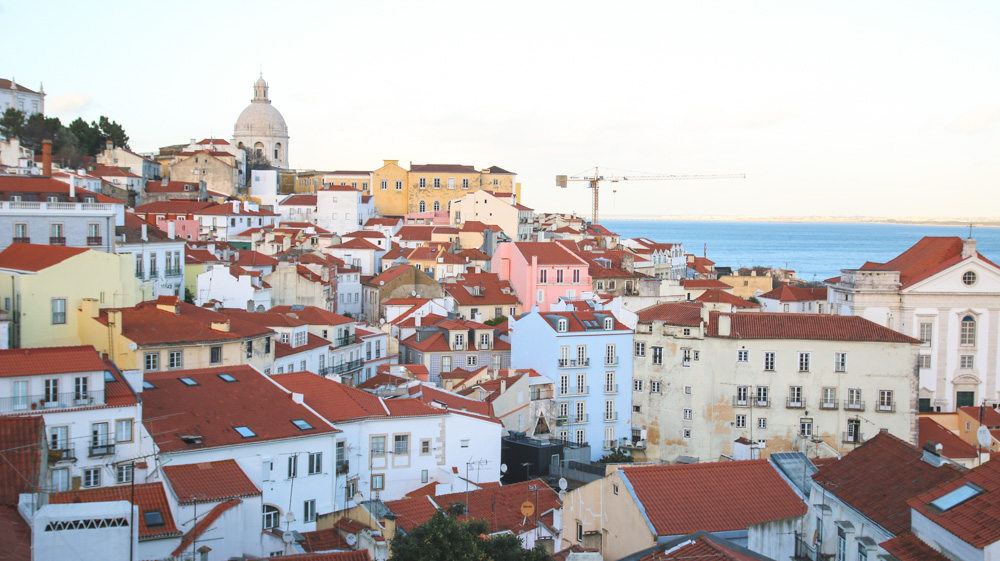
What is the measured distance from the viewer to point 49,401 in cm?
1980

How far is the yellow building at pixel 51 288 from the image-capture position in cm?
2683

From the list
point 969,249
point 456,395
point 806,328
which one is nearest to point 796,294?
point 969,249

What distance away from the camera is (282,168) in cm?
10281

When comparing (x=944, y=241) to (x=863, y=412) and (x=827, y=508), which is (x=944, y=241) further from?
(x=827, y=508)

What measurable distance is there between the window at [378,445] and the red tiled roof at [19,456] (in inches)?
399

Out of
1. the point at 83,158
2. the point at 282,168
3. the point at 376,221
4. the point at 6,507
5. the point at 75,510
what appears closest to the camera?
the point at 75,510

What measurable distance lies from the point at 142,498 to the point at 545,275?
3813 cm

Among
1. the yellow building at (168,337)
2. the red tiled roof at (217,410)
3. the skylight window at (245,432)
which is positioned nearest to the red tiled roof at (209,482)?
the red tiled roof at (217,410)

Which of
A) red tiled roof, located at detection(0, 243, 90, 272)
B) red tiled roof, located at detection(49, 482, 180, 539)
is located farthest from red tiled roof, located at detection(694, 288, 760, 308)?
red tiled roof, located at detection(49, 482, 180, 539)

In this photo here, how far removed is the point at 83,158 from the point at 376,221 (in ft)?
73.0

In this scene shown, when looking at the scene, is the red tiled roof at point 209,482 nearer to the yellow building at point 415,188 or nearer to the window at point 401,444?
the window at point 401,444

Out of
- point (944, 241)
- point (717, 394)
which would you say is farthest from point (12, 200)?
point (944, 241)

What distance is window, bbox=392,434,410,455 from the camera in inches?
1027

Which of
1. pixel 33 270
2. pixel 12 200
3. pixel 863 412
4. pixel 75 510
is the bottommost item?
pixel 863 412
